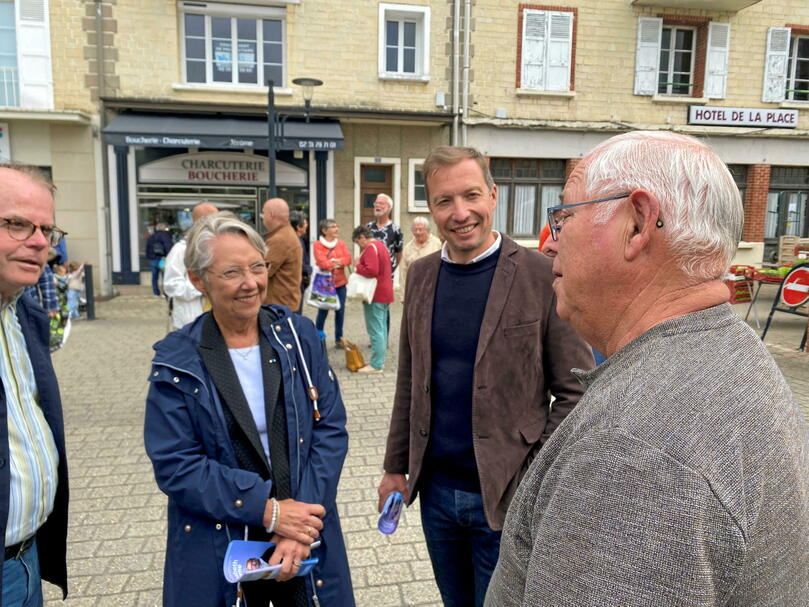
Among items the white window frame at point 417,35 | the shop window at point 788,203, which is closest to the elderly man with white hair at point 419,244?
the white window frame at point 417,35

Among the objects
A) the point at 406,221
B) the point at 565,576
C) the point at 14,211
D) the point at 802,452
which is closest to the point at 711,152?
the point at 802,452

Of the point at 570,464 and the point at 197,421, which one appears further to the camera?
the point at 197,421

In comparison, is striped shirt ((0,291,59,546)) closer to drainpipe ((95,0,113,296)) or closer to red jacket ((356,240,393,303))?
red jacket ((356,240,393,303))

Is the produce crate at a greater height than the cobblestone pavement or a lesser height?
greater

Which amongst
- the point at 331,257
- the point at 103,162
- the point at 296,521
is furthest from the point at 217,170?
the point at 296,521

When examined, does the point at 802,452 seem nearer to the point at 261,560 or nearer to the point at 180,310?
the point at 261,560

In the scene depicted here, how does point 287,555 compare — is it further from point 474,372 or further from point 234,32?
point 234,32

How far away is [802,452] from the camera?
0.92 m

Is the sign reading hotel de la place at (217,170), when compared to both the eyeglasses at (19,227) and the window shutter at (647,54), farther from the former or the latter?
the eyeglasses at (19,227)

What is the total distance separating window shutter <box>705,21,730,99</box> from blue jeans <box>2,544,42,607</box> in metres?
17.0

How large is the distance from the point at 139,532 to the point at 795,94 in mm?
18463

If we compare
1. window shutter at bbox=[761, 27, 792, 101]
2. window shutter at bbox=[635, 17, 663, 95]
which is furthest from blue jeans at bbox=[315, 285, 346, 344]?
window shutter at bbox=[761, 27, 792, 101]

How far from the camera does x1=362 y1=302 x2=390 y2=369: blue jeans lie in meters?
7.33

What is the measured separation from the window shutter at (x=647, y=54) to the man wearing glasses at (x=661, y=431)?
15.7 m
